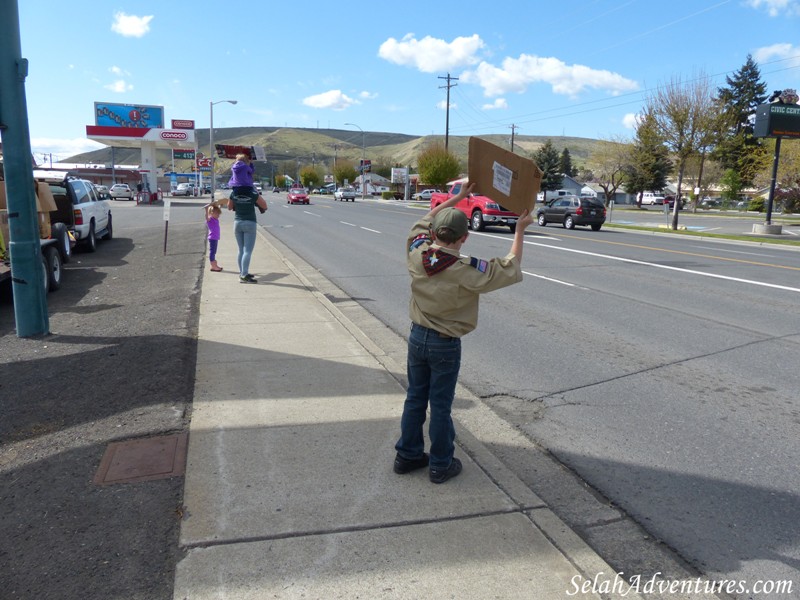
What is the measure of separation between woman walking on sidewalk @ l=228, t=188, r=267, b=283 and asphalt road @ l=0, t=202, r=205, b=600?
134 cm

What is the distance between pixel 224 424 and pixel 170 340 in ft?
8.07

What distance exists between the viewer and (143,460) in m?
3.96

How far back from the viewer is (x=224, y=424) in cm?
449

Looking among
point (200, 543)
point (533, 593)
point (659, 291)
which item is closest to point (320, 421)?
point (200, 543)

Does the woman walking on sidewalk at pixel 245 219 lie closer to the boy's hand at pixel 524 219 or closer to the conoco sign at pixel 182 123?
the boy's hand at pixel 524 219

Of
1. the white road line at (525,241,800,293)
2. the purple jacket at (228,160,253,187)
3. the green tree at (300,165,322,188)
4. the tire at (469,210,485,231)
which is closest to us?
the purple jacket at (228,160,253,187)

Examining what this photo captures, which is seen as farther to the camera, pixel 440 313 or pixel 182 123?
pixel 182 123

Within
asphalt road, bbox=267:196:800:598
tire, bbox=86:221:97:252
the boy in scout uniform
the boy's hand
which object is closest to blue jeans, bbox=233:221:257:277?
asphalt road, bbox=267:196:800:598

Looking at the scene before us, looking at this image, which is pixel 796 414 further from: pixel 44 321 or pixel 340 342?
pixel 44 321

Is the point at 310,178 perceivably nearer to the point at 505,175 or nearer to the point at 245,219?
the point at 245,219

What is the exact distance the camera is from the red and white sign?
5600cm

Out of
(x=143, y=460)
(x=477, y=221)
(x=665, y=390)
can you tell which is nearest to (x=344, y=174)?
(x=477, y=221)

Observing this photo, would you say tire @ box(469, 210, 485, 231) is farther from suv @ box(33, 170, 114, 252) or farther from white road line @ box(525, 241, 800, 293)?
suv @ box(33, 170, 114, 252)

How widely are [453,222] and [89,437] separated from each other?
2.82m
